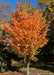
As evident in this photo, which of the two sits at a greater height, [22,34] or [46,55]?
[22,34]

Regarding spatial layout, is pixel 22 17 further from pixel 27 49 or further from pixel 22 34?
pixel 27 49

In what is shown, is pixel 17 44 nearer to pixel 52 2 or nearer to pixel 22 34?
pixel 22 34

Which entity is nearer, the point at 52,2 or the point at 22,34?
the point at 22,34

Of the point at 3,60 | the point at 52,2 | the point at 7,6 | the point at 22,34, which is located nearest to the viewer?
the point at 22,34

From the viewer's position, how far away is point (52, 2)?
12688mm

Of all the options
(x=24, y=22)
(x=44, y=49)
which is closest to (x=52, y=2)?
(x=44, y=49)

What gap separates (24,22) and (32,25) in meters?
0.55

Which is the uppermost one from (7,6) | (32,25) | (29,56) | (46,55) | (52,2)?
(7,6)

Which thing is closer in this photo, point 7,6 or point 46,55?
point 46,55

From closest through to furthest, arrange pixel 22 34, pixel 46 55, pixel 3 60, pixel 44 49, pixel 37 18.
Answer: pixel 22 34 → pixel 37 18 → pixel 3 60 → pixel 44 49 → pixel 46 55

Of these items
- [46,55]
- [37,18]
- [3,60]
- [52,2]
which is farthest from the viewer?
[46,55]

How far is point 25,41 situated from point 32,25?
1128 mm

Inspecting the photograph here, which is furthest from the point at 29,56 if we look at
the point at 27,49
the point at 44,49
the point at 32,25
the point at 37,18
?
the point at 44,49

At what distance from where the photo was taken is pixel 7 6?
19.5 meters
